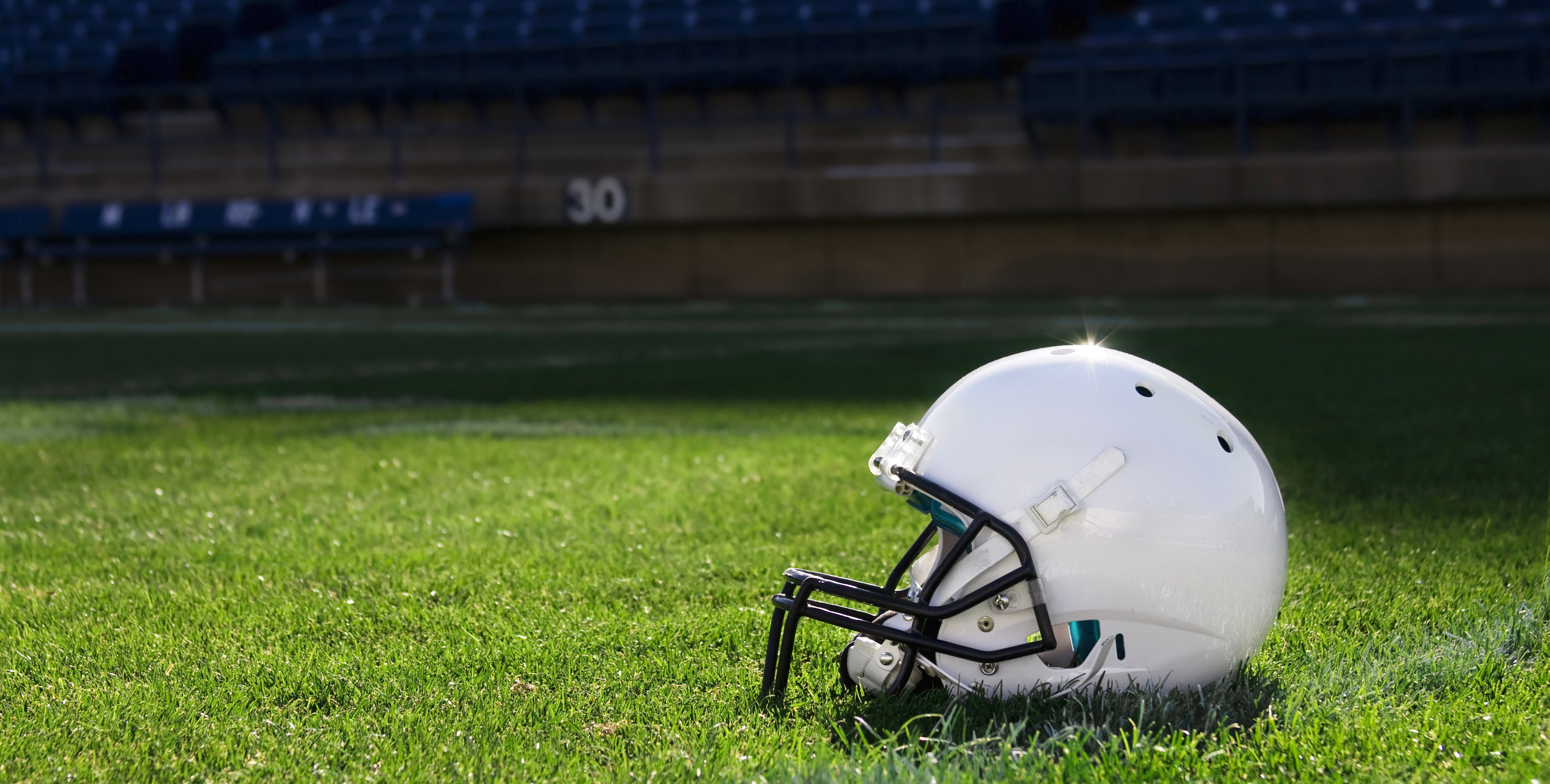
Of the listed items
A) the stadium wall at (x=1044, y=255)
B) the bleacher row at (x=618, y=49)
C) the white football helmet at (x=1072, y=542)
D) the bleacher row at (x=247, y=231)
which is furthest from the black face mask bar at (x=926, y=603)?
the bleacher row at (x=247, y=231)

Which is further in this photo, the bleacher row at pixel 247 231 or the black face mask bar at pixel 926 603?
the bleacher row at pixel 247 231

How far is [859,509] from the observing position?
340cm

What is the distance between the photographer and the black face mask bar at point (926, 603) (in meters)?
1.71

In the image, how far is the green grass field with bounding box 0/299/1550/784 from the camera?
5.54 feet

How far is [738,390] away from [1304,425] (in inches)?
98.9

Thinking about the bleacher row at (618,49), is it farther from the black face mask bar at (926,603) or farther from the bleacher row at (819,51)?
the black face mask bar at (926,603)

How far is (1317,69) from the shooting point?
13664 mm

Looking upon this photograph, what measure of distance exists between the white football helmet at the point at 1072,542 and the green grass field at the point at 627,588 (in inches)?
2.6

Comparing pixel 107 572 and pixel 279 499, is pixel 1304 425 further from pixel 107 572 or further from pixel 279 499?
pixel 107 572

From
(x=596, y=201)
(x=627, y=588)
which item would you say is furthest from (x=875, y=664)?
(x=596, y=201)

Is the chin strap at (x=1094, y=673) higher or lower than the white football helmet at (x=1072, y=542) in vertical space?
lower

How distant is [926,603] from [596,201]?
14398 mm

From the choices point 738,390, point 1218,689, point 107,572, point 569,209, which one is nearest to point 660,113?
point 569,209

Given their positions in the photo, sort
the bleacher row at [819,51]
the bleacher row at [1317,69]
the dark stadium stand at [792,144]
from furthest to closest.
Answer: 1. the dark stadium stand at [792,144]
2. the bleacher row at [819,51]
3. the bleacher row at [1317,69]
